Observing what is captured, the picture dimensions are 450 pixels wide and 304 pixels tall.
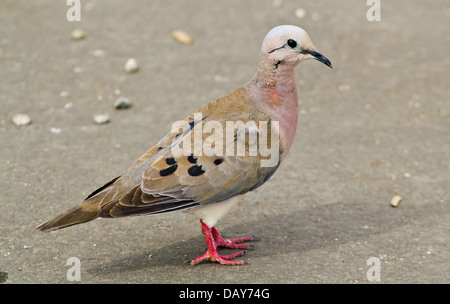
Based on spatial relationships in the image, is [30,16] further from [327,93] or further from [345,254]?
[345,254]

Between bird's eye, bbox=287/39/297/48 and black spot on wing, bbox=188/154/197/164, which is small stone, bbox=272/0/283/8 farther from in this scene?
black spot on wing, bbox=188/154/197/164

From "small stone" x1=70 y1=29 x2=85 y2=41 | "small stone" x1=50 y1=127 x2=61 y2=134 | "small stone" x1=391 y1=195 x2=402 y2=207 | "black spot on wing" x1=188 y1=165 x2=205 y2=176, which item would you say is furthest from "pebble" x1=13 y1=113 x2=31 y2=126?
"small stone" x1=391 y1=195 x2=402 y2=207

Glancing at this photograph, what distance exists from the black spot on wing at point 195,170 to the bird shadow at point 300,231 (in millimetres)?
640

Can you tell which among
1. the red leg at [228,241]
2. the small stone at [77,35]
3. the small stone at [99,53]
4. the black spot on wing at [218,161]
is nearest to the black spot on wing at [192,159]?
the black spot on wing at [218,161]

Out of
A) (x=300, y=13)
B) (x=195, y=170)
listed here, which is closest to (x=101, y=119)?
(x=195, y=170)

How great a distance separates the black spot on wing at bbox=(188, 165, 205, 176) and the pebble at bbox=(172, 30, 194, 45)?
369 centimetres

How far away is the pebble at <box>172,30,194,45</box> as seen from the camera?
287 inches

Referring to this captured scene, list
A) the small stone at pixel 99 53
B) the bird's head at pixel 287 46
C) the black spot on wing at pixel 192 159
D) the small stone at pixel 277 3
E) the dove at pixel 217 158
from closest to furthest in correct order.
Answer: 1. the dove at pixel 217 158
2. the black spot on wing at pixel 192 159
3. the bird's head at pixel 287 46
4. the small stone at pixel 99 53
5. the small stone at pixel 277 3

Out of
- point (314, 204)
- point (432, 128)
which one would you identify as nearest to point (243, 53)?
point (432, 128)

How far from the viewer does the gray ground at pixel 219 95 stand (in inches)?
161

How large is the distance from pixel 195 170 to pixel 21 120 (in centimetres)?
255

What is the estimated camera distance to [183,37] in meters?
7.32

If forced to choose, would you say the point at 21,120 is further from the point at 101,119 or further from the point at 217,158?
the point at 217,158

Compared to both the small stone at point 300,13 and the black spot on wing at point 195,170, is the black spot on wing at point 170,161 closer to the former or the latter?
the black spot on wing at point 195,170
